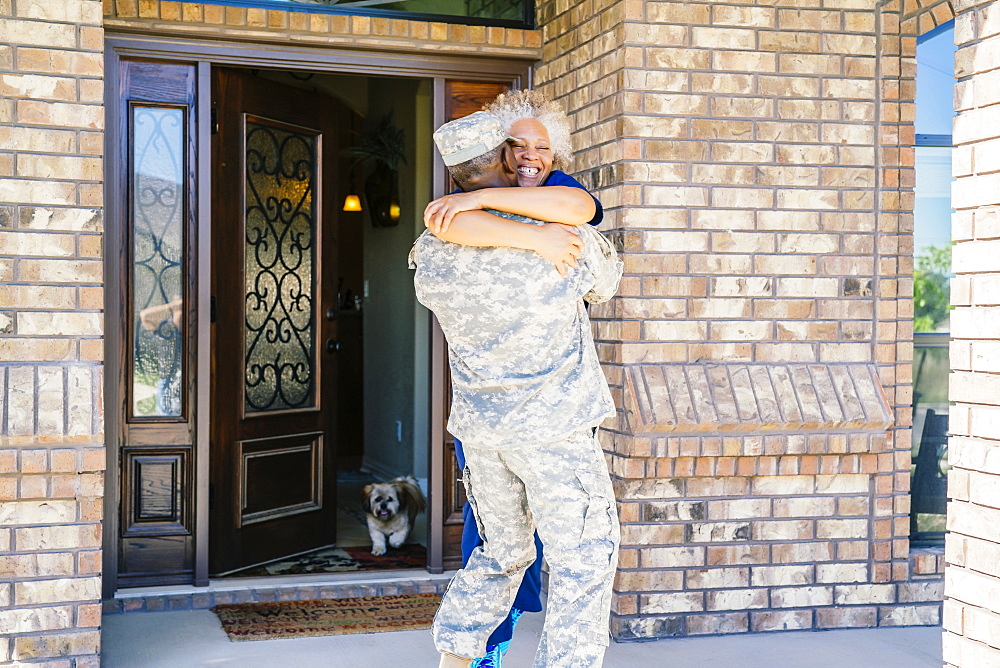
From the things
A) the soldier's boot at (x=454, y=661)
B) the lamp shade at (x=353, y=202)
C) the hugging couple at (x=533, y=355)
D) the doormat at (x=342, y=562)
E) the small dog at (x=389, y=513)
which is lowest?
the doormat at (x=342, y=562)

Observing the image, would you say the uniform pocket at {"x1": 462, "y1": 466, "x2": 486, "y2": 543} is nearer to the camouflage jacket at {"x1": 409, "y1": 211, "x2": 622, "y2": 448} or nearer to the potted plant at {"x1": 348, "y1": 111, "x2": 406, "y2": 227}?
the camouflage jacket at {"x1": 409, "y1": 211, "x2": 622, "y2": 448}

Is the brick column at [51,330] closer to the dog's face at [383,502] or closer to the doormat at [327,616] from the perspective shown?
the doormat at [327,616]

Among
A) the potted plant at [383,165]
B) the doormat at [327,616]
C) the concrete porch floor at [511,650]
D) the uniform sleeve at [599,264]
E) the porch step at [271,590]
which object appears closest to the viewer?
the uniform sleeve at [599,264]

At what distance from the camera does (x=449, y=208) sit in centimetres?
269

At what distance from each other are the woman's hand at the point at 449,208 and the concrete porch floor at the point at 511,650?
5.67 ft

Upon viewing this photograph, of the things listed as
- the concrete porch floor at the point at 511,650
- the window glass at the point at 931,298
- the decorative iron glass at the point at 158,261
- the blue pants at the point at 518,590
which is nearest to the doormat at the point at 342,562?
the concrete porch floor at the point at 511,650

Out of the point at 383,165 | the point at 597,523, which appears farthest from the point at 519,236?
the point at 383,165

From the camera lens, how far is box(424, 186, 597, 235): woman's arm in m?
2.66

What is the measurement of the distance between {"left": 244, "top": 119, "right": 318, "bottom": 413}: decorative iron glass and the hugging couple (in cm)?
231

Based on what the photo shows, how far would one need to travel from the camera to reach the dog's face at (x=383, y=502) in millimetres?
5363

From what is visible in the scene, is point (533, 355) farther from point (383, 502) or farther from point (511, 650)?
point (383, 502)

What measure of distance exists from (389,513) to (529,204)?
3033 millimetres

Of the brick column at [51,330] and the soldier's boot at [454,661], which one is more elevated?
the brick column at [51,330]

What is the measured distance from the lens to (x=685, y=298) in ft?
13.2
